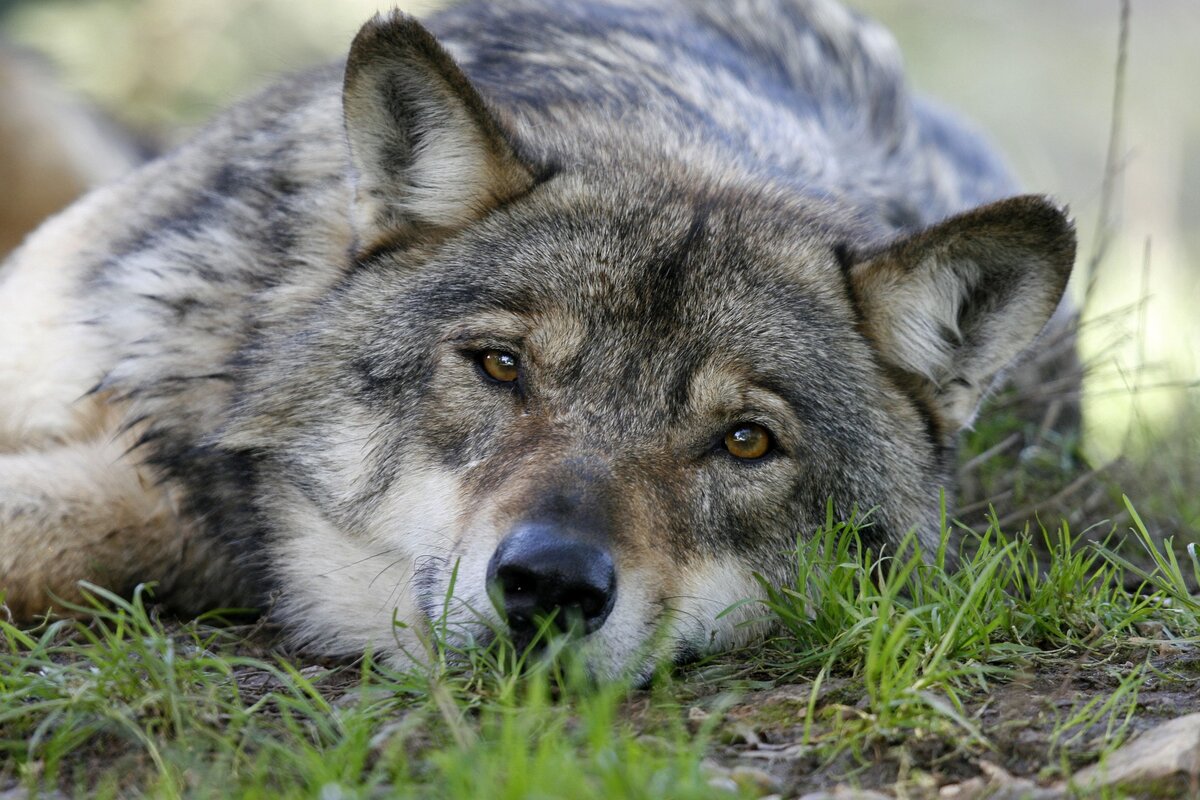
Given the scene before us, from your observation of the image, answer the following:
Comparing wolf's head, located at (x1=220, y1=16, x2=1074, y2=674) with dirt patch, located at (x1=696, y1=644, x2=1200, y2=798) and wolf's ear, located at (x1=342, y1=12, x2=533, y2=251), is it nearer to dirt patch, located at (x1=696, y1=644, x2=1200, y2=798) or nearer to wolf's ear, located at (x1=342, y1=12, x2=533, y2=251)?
wolf's ear, located at (x1=342, y1=12, x2=533, y2=251)

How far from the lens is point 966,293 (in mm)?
3568

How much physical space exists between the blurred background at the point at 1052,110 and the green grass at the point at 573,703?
1819 millimetres

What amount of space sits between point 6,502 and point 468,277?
61.2 inches

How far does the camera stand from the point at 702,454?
326 centimetres

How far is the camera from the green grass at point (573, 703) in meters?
2.30

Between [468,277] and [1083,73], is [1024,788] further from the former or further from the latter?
[1083,73]

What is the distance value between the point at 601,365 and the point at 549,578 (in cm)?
71

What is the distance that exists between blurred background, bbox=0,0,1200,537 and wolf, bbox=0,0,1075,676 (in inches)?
59.4

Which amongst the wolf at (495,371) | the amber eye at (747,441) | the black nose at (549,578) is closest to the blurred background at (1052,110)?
the wolf at (495,371)

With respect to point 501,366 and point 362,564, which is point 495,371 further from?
point 362,564

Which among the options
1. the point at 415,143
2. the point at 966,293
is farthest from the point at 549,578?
the point at 966,293

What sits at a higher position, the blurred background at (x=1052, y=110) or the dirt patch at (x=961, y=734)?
the blurred background at (x=1052, y=110)

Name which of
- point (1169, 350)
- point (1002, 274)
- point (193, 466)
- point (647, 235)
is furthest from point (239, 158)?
point (1169, 350)

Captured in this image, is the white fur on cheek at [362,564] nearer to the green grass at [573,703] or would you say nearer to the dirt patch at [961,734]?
the green grass at [573,703]
